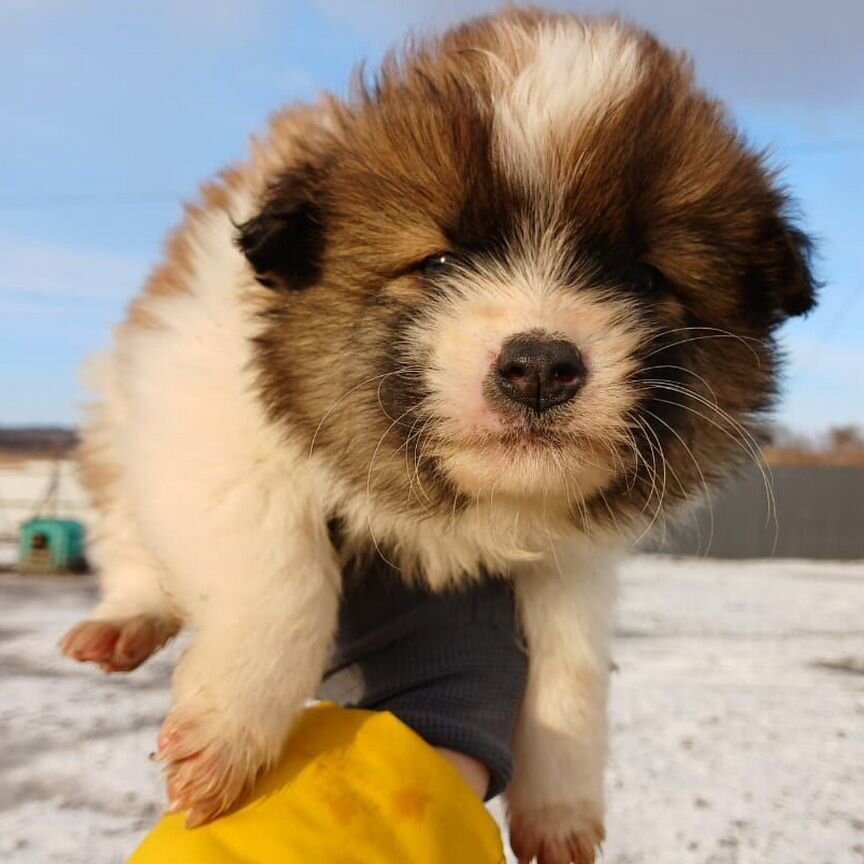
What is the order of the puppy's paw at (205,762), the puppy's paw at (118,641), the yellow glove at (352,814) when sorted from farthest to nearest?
the puppy's paw at (118,641)
the puppy's paw at (205,762)
the yellow glove at (352,814)

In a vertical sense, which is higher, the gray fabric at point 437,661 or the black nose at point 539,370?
the black nose at point 539,370

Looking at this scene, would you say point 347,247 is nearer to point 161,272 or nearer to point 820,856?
point 161,272

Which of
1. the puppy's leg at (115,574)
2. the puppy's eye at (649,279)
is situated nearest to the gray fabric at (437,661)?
the puppy's leg at (115,574)

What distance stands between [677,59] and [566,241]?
0.73 meters

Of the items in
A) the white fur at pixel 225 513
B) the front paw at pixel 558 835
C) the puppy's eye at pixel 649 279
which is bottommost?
the front paw at pixel 558 835

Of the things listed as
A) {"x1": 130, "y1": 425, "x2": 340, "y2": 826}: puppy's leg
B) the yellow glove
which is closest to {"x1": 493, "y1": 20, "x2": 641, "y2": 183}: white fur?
{"x1": 130, "y1": 425, "x2": 340, "y2": 826}: puppy's leg

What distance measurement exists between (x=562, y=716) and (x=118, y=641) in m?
1.01

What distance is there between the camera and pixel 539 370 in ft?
5.06

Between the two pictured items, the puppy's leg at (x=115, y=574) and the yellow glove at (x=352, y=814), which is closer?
the yellow glove at (x=352, y=814)

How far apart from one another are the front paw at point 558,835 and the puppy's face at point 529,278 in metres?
0.60

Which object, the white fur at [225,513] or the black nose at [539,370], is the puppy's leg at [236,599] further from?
the black nose at [539,370]

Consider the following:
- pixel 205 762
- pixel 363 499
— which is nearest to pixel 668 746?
pixel 363 499

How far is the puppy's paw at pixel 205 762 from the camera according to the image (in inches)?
60.5

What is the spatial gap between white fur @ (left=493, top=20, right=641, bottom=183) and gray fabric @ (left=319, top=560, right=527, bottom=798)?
0.84 metres
